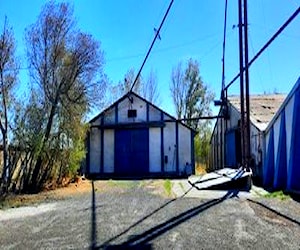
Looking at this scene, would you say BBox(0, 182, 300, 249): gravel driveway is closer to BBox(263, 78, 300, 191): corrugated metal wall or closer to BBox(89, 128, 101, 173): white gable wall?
BBox(263, 78, 300, 191): corrugated metal wall

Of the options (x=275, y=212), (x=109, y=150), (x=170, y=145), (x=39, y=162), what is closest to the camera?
(x=275, y=212)

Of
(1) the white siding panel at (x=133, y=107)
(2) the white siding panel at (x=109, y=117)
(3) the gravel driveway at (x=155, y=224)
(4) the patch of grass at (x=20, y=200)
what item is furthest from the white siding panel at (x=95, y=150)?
(3) the gravel driveway at (x=155, y=224)

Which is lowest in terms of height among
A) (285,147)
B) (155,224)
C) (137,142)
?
(155,224)

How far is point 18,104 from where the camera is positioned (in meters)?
15.1

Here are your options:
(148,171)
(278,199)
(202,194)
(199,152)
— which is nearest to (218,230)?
(278,199)

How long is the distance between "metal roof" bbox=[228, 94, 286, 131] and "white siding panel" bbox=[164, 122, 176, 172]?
3.77 metres

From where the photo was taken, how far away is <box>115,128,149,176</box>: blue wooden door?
79.4 ft

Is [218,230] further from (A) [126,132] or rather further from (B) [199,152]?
(B) [199,152]

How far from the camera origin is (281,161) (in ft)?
49.5

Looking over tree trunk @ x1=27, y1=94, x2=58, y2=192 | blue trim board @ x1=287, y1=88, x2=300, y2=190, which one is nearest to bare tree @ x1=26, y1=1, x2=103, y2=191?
tree trunk @ x1=27, y1=94, x2=58, y2=192

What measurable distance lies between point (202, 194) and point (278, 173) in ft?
11.8

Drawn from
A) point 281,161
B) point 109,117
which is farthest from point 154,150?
point 281,161

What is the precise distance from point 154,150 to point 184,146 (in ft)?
5.65

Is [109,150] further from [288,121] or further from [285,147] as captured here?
[288,121]
